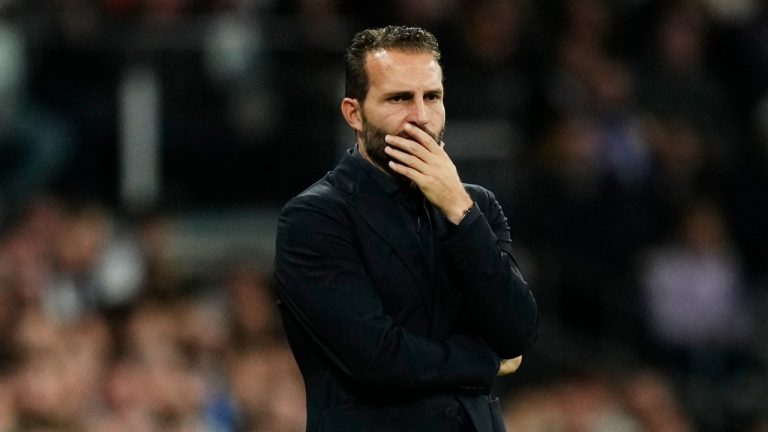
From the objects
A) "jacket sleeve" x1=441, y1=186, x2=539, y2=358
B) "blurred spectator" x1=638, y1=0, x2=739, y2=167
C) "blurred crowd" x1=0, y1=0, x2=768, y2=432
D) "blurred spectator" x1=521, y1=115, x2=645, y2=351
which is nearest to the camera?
"jacket sleeve" x1=441, y1=186, x2=539, y2=358

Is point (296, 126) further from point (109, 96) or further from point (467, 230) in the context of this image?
point (467, 230)

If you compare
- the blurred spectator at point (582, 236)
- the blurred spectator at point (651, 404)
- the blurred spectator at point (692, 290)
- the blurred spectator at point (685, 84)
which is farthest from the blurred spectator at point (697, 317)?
the blurred spectator at point (685, 84)

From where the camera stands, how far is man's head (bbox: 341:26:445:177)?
3.71 m

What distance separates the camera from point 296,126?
9523 millimetres

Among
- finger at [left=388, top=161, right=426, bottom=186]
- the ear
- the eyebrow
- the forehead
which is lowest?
finger at [left=388, top=161, right=426, bottom=186]

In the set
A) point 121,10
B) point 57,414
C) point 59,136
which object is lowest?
point 57,414

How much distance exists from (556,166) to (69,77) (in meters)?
3.05

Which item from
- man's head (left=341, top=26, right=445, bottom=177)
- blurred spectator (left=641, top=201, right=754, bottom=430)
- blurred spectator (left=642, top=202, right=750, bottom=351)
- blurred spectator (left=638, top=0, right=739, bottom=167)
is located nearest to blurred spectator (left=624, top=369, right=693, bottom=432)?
blurred spectator (left=641, top=201, right=754, bottom=430)

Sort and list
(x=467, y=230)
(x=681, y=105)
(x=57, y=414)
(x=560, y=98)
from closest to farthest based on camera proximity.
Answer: (x=467, y=230), (x=57, y=414), (x=560, y=98), (x=681, y=105)

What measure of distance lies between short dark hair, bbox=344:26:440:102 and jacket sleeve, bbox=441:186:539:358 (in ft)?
1.31

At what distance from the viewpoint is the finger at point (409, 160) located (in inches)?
144

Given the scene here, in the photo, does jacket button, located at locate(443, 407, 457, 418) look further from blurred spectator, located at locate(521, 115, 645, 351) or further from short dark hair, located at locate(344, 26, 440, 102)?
blurred spectator, located at locate(521, 115, 645, 351)

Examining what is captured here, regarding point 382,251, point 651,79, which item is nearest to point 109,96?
point 651,79

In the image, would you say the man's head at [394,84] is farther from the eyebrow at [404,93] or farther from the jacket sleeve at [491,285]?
the jacket sleeve at [491,285]
